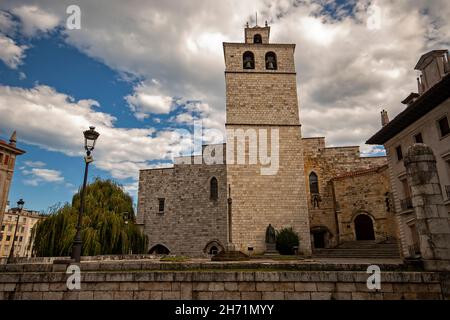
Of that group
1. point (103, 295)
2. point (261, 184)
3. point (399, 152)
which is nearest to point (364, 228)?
point (399, 152)

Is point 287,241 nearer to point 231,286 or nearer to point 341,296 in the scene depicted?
point 341,296

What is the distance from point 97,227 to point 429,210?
51.3ft

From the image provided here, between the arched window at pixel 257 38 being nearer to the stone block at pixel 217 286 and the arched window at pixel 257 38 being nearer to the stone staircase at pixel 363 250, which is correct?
the stone staircase at pixel 363 250

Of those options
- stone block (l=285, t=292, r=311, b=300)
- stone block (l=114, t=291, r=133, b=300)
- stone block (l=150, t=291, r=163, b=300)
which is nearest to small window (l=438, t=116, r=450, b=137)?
stone block (l=285, t=292, r=311, b=300)

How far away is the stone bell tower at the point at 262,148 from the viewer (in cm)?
1702

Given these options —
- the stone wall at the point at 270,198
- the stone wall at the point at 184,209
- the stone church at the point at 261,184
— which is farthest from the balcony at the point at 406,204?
the stone wall at the point at 184,209

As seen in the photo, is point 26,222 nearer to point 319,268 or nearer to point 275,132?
point 275,132

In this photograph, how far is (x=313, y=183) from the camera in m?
22.2

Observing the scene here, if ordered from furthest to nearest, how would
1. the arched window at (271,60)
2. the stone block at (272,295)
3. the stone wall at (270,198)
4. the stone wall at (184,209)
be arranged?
Result: the stone wall at (184,209), the arched window at (271,60), the stone wall at (270,198), the stone block at (272,295)

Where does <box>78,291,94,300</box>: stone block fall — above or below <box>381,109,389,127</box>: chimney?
below

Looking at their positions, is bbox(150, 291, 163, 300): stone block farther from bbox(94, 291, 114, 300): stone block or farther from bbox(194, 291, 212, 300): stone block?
bbox(94, 291, 114, 300): stone block

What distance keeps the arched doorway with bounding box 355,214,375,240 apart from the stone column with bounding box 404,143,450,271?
1474cm

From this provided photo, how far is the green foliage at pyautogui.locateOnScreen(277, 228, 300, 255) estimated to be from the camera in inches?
631

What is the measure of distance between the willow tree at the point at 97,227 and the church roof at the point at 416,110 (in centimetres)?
1620
